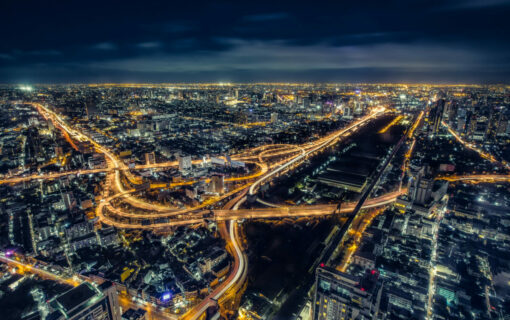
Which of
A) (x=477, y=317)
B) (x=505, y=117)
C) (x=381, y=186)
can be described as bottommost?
(x=477, y=317)

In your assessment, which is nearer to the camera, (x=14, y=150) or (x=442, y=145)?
(x=14, y=150)

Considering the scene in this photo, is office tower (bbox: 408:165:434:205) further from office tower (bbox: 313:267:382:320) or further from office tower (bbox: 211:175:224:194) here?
office tower (bbox: 211:175:224:194)

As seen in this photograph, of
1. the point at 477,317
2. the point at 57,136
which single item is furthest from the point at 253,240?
the point at 57,136

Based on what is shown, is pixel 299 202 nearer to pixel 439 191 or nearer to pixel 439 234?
pixel 439 234

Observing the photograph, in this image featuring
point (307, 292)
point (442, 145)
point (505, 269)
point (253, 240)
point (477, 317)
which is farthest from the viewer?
point (442, 145)

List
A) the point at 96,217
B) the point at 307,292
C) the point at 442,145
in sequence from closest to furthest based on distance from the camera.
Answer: the point at 307,292 → the point at 96,217 → the point at 442,145

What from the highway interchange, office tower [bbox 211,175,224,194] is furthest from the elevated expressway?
office tower [bbox 211,175,224,194]
